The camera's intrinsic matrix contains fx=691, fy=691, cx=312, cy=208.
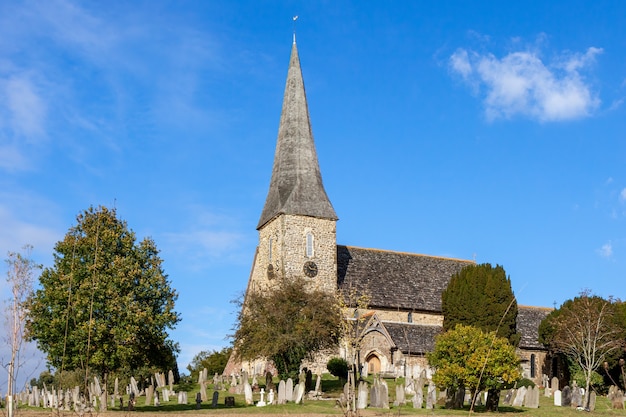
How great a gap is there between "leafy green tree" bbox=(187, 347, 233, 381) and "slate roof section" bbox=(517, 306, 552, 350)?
76.8 feet

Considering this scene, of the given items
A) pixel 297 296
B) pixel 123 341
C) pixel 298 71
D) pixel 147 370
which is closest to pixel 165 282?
pixel 123 341

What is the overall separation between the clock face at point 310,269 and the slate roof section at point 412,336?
5956 millimetres

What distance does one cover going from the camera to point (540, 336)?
46.4 metres

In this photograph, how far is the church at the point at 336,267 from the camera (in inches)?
1738

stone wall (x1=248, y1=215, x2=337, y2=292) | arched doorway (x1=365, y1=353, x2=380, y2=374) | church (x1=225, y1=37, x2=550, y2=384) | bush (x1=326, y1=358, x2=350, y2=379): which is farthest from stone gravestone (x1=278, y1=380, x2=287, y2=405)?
stone wall (x1=248, y1=215, x2=337, y2=292)

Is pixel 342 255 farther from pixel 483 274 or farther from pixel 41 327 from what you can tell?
pixel 41 327

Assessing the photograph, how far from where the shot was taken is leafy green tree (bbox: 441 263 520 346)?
4391 cm

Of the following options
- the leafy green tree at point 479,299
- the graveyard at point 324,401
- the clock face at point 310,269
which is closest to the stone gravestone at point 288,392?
the graveyard at point 324,401

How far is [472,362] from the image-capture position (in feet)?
87.0

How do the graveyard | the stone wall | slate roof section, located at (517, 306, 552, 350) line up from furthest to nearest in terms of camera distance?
slate roof section, located at (517, 306, 552, 350), the stone wall, the graveyard

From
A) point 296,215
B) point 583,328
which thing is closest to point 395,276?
point 296,215

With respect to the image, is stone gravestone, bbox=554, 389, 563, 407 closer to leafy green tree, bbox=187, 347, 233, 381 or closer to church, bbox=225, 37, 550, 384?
church, bbox=225, 37, 550, 384

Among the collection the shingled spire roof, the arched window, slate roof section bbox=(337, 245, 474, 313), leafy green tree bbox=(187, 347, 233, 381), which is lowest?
leafy green tree bbox=(187, 347, 233, 381)

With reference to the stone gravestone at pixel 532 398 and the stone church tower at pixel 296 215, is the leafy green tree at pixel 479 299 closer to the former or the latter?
the stone church tower at pixel 296 215
